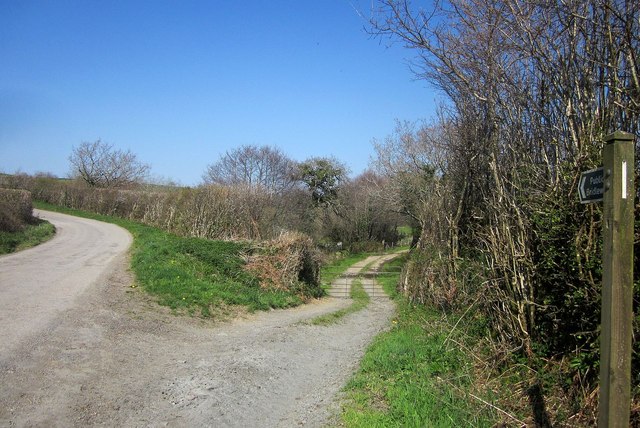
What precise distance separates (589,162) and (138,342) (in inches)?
315

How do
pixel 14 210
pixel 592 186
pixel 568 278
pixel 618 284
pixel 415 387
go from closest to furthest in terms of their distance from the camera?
pixel 618 284 → pixel 592 186 → pixel 568 278 → pixel 415 387 → pixel 14 210

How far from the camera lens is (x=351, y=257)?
49.2 m

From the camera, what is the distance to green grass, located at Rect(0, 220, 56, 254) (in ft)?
64.2

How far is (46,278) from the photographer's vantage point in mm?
14086

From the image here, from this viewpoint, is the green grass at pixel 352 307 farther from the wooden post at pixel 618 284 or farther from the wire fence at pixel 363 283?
the wooden post at pixel 618 284

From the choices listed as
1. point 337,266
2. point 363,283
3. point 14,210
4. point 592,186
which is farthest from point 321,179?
point 592,186

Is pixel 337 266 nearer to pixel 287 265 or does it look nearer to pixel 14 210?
pixel 287 265

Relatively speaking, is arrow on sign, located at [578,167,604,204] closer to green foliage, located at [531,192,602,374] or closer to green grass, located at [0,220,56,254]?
green foliage, located at [531,192,602,374]

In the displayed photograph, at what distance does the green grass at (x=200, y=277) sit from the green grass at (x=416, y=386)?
18.4 feet

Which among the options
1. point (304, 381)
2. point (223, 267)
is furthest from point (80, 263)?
point (304, 381)

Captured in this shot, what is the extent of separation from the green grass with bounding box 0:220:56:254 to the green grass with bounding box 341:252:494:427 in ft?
50.6

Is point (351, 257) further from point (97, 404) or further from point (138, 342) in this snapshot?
point (97, 404)

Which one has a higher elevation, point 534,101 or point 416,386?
point 534,101

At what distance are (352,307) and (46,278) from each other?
9.92 meters
